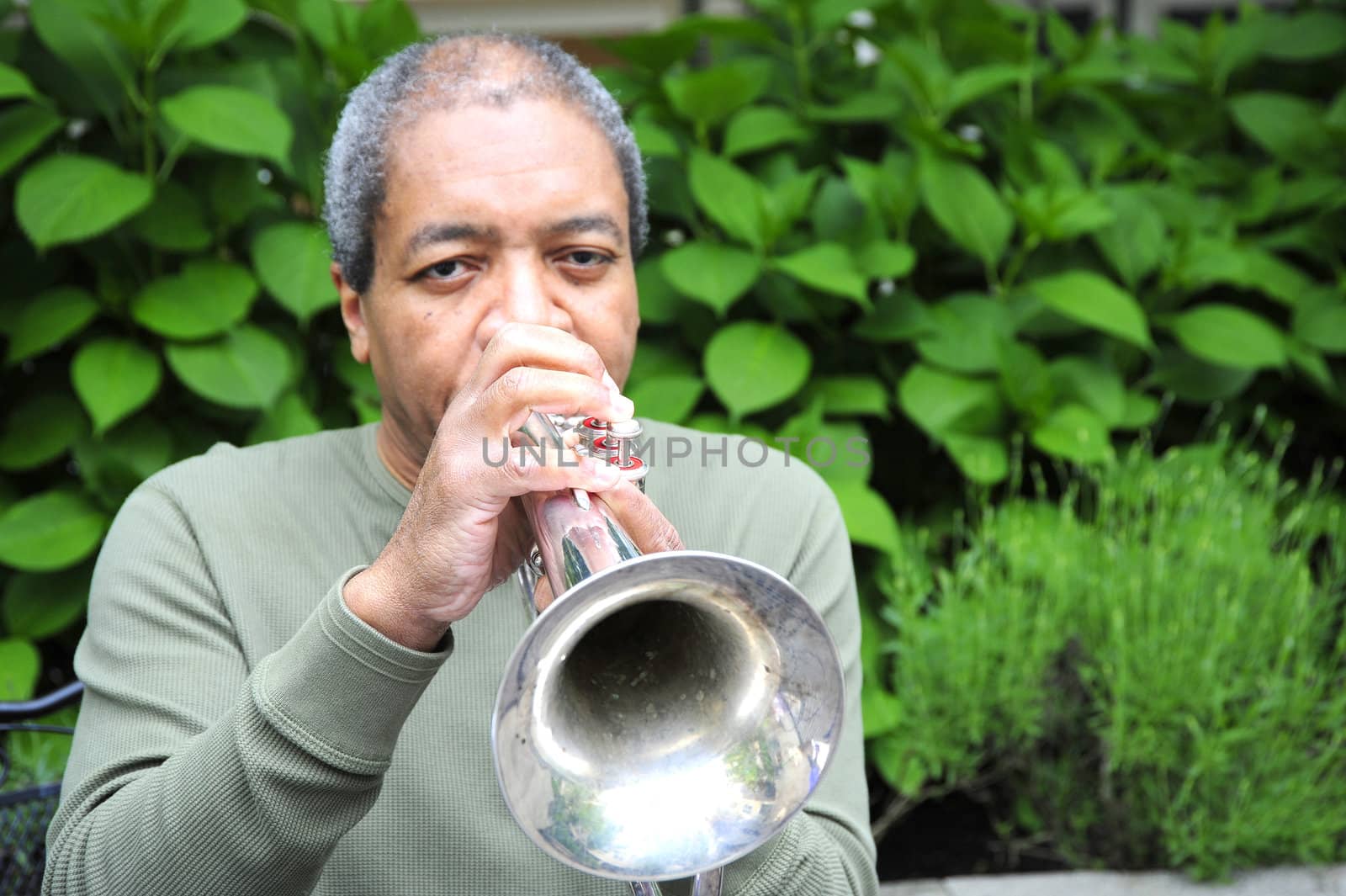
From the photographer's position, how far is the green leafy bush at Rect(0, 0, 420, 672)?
10.0 ft

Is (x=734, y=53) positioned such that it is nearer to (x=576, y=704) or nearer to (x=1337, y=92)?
(x=1337, y=92)

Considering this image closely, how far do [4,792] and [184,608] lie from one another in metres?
0.83

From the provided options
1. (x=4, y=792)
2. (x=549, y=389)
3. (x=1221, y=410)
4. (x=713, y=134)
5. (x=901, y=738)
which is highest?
(x=549, y=389)

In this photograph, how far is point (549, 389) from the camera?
1.29 metres

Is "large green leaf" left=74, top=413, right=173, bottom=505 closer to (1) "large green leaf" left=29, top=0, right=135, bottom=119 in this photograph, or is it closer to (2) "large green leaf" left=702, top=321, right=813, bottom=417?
(1) "large green leaf" left=29, top=0, right=135, bottom=119

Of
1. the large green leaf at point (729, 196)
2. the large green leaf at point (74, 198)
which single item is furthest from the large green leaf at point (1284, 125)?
the large green leaf at point (74, 198)

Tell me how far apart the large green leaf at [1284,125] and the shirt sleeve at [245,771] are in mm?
3507

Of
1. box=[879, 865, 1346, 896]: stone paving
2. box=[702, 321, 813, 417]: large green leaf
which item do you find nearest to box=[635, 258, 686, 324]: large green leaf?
box=[702, 321, 813, 417]: large green leaf

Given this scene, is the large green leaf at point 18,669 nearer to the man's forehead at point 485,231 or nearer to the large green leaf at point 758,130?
the man's forehead at point 485,231

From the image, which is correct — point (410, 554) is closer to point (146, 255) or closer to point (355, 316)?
point (355, 316)

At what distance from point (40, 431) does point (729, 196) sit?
Answer: 187 centimetres

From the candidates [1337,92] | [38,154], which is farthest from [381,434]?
[1337,92]

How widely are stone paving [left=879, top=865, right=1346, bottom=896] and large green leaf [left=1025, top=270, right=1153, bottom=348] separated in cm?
135

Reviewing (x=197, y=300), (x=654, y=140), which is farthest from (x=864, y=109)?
(x=197, y=300)
